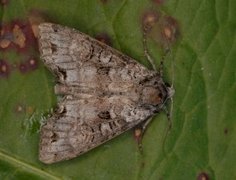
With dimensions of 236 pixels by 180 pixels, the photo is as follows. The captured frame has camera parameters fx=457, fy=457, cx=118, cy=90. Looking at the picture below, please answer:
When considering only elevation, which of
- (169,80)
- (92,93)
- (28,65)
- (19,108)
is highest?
(169,80)

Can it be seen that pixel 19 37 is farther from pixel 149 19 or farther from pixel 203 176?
pixel 203 176

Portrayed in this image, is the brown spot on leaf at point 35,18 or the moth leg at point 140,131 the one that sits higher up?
the brown spot on leaf at point 35,18

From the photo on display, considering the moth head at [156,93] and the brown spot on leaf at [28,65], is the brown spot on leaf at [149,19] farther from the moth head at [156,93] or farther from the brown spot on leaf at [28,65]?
the brown spot on leaf at [28,65]

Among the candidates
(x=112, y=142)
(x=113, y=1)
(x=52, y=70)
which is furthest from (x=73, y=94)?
(x=113, y=1)

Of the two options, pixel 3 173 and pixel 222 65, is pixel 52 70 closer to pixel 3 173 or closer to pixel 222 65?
pixel 3 173

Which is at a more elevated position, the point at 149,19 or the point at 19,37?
the point at 149,19

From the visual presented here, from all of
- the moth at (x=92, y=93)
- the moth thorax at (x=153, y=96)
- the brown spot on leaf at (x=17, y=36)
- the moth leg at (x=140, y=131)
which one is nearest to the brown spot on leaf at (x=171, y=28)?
the moth at (x=92, y=93)

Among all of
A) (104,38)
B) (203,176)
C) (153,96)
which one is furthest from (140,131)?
(104,38)

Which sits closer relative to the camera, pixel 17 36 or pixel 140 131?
pixel 17 36
